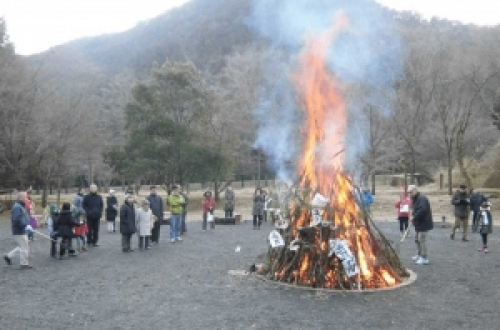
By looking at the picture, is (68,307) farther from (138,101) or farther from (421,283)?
(138,101)

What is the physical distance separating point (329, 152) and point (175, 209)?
610 cm

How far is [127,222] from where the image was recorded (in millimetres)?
12875

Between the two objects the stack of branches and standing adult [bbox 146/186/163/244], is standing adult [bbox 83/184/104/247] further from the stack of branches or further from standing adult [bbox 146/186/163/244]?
the stack of branches

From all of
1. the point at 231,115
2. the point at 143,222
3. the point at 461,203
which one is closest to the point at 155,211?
the point at 143,222

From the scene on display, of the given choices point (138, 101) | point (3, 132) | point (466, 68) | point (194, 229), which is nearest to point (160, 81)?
point (138, 101)

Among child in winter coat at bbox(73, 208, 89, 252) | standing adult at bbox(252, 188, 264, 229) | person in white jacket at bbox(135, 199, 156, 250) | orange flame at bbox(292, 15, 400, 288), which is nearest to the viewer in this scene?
orange flame at bbox(292, 15, 400, 288)

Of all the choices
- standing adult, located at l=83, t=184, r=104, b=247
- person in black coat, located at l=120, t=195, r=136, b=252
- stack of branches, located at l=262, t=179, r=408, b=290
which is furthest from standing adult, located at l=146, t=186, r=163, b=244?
stack of branches, located at l=262, t=179, r=408, b=290

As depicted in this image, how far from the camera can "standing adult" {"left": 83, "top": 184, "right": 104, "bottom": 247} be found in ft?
45.6

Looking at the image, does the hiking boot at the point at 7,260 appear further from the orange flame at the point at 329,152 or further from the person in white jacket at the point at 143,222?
the orange flame at the point at 329,152

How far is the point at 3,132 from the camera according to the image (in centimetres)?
2880

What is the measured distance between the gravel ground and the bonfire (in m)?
0.48

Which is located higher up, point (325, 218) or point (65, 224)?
point (325, 218)

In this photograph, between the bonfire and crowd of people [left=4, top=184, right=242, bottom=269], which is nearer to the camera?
→ the bonfire

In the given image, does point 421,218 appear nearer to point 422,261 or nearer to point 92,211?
point 422,261
